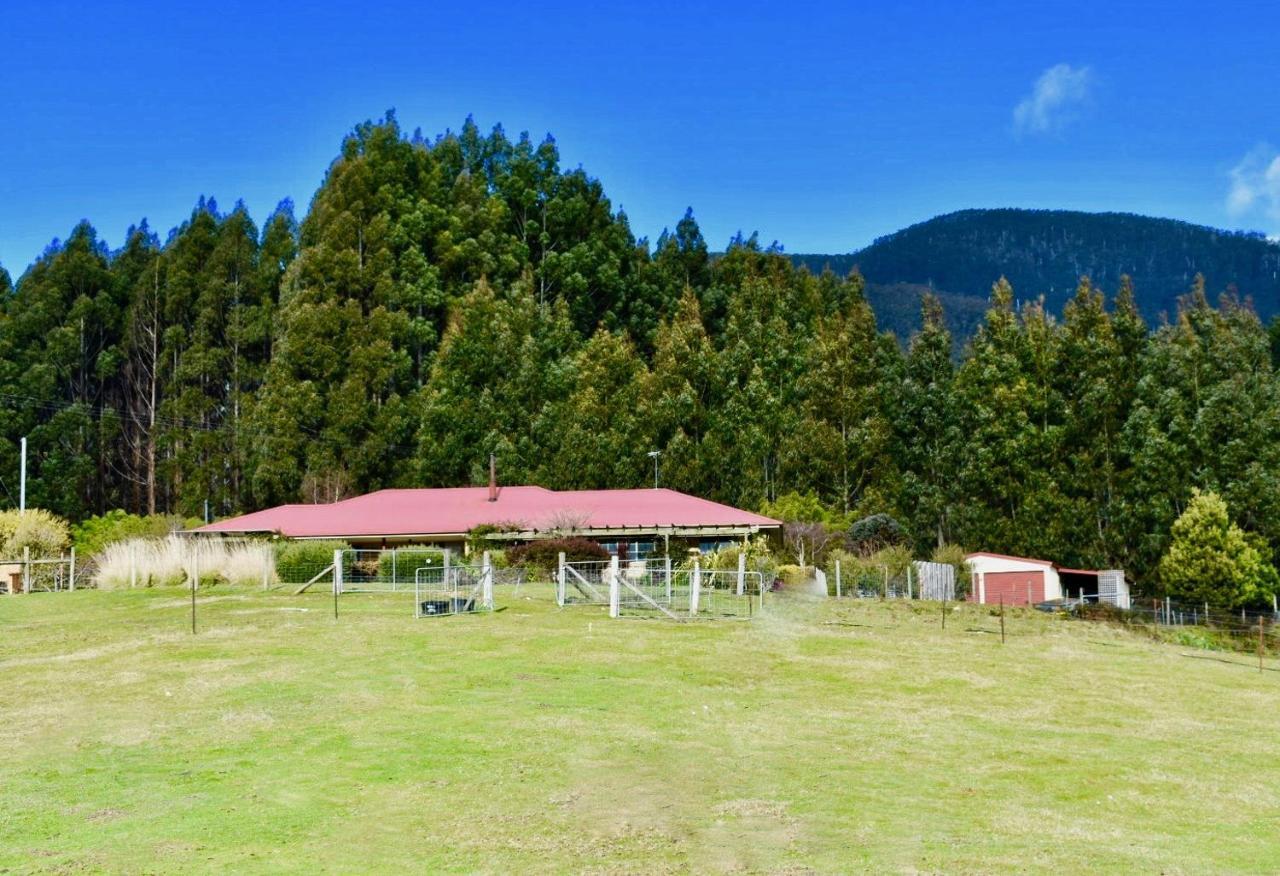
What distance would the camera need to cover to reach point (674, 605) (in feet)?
105

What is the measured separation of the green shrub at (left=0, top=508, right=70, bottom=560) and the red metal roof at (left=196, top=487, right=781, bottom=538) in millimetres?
7416

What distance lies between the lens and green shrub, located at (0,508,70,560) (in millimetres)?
44219

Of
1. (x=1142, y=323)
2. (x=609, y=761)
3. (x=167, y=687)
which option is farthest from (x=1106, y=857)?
(x=1142, y=323)

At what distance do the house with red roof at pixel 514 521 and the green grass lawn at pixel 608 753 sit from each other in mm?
23341

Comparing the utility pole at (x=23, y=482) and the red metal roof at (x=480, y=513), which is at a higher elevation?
the utility pole at (x=23, y=482)

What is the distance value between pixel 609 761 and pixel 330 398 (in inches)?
2148

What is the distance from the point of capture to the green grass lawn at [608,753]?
11867 mm

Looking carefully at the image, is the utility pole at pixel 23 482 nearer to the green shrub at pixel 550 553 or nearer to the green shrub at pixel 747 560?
the green shrub at pixel 550 553

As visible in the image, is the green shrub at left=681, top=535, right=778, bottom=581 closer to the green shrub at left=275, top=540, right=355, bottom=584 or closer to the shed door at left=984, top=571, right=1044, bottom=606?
the green shrub at left=275, top=540, right=355, bottom=584

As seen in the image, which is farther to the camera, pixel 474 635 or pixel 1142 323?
pixel 1142 323

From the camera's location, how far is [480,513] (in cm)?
5372

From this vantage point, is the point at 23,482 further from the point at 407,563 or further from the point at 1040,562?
the point at 1040,562

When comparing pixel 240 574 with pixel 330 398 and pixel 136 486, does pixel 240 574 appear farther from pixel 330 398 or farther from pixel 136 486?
pixel 136 486

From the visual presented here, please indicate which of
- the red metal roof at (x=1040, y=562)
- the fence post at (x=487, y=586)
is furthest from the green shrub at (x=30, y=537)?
the red metal roof at (x=1040, y=562)
